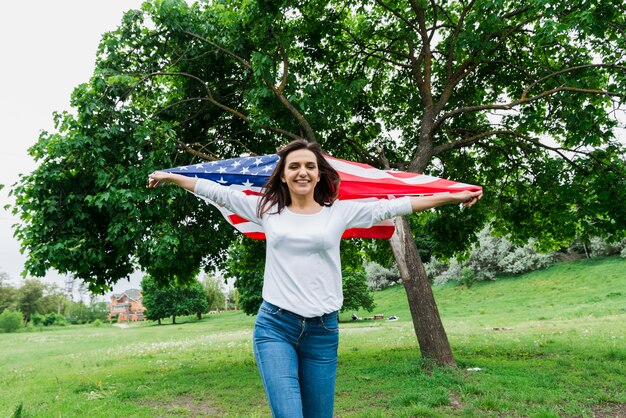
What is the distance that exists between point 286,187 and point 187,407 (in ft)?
22.2

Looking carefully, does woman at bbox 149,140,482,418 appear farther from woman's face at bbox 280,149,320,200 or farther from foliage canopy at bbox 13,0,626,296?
foliage canopy at bbox 13,0,626,296

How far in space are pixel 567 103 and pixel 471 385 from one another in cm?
686

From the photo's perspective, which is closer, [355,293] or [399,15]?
[399,15]

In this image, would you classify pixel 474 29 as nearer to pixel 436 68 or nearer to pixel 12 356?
pixel 436 68

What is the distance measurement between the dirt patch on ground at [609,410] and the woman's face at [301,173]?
253 inches

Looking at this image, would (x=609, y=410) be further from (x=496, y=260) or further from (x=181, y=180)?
(x=496, y=260)

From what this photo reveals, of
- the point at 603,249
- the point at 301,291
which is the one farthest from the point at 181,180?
the point at 603,249

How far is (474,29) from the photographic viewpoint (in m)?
10.9

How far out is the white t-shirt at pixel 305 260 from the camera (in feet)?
11.1

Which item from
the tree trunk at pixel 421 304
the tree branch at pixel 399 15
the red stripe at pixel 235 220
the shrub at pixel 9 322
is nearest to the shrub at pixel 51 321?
the shrub at pixel 9 322

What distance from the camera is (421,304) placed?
11.0 metres

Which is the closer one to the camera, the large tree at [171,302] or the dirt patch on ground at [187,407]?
the dirt patch on ground at [187,407]

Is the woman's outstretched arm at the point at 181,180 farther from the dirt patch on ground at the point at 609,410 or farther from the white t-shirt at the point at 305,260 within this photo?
the dirt patch on ground at the point at 609,410

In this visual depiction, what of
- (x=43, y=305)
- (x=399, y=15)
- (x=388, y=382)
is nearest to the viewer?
(x=388, y=382)
